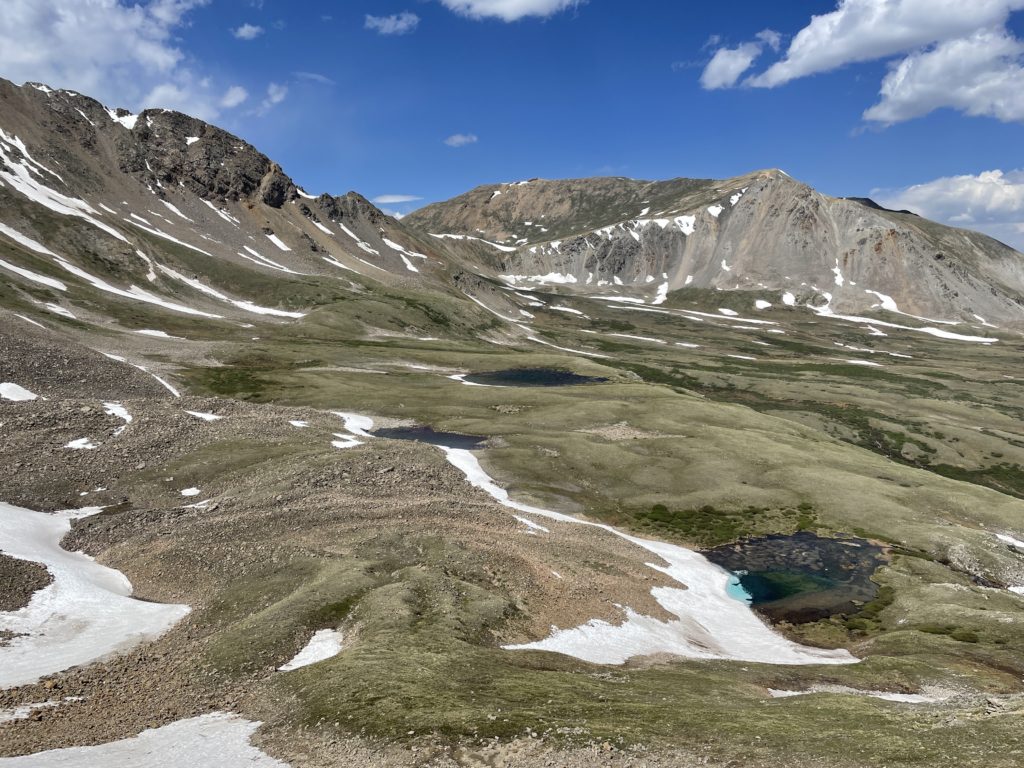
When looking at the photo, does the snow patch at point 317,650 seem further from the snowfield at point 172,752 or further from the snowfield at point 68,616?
the snowfield at point 68,616

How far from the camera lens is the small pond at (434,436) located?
90375 millimetres

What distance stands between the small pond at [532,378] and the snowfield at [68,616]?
111 metres

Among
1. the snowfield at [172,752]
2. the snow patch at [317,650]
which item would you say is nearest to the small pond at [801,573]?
the snow patch at [317,650]

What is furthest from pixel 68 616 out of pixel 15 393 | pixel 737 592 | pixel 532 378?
pixel 532 378

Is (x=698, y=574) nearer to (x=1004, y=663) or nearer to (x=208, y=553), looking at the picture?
(x=1004, y=663)

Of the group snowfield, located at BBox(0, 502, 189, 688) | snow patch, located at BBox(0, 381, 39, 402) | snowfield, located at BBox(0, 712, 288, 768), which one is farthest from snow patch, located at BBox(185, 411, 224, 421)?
snowfield, located at BBox(0, 712, 288, 768)

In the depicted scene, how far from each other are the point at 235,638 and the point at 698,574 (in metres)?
41.6

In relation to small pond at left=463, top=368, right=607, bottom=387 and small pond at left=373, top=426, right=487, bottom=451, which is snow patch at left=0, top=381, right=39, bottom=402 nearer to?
small pond at left=373, top=426, right=487, bottom=451

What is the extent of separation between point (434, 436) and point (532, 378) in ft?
228

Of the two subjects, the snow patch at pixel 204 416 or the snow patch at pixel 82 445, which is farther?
the snow patch at pixel 204 416

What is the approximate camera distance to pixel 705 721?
73.2ft

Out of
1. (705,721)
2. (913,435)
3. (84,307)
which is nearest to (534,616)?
(705,721)

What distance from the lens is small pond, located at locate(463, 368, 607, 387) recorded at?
153m

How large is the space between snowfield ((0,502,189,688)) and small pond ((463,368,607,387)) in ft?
364
